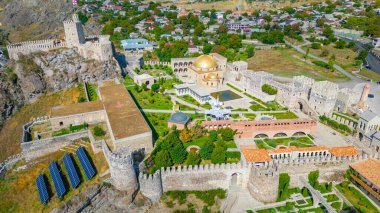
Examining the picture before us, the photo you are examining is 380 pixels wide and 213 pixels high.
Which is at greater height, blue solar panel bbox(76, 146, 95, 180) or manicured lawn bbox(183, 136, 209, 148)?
blue solar panel bbox(76, 146, 95, 180)

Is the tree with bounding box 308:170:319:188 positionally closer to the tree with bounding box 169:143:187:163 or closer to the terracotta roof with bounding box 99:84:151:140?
the tree with bounding box 169:143:187:163

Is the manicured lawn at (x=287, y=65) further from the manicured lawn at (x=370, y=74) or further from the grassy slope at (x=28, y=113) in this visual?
the grassy slope at (x=28, y=113)

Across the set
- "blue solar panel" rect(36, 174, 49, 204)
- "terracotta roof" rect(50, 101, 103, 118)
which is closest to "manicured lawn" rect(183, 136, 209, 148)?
"terracotta roof" rect(50, 101, 103, 118)

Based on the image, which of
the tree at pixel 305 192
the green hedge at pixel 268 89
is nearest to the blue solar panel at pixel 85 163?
the tree at pixel 305 192

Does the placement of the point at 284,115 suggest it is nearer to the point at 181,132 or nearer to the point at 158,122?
the point at 181,132

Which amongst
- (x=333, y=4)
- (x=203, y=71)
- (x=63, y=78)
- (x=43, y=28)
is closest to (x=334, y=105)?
(x=203, y=71)

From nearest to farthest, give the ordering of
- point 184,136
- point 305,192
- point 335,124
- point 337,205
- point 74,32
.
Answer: point 337,205 < point 305,192 < point 184,136 < point 335,124 < point 74,32

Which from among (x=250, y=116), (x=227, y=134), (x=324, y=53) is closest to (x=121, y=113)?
(x=227, y=134)

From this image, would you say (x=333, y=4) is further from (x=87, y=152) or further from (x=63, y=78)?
(x=87, y=152)

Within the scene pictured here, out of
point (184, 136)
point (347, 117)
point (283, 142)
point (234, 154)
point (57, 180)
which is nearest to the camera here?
point (57, 180)
